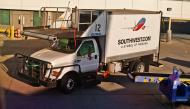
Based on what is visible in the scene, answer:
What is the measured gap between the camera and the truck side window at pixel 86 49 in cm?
1319

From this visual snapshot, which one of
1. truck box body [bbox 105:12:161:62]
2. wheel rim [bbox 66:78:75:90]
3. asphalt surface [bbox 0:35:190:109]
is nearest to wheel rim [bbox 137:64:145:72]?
truck box body [bbox 105:12:161:62]

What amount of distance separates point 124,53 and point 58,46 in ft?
10.2

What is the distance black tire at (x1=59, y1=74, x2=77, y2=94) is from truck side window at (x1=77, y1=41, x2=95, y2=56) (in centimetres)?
97

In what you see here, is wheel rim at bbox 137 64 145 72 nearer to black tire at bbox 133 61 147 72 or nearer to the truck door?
black tire at bbox 133 61 147 72

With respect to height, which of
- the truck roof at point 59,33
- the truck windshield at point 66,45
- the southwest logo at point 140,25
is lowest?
the truck windshield at point 66,45

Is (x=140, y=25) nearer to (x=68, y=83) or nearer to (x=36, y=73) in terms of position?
(x=68, y=83)

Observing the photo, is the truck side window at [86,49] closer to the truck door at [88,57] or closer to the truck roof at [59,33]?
the truck door at [88,57]

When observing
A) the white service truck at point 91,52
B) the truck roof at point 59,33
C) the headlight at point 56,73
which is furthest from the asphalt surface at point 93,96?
the truck roof at point 59,33

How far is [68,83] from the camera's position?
12.7 metres

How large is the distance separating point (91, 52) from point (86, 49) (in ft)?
0.85

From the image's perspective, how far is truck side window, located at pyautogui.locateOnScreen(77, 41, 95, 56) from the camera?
13.2 metres

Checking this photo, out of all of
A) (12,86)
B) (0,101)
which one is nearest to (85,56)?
(12,86)

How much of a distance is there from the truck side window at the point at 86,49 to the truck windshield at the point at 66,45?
23 cm

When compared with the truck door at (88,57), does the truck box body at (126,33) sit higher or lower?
higher
